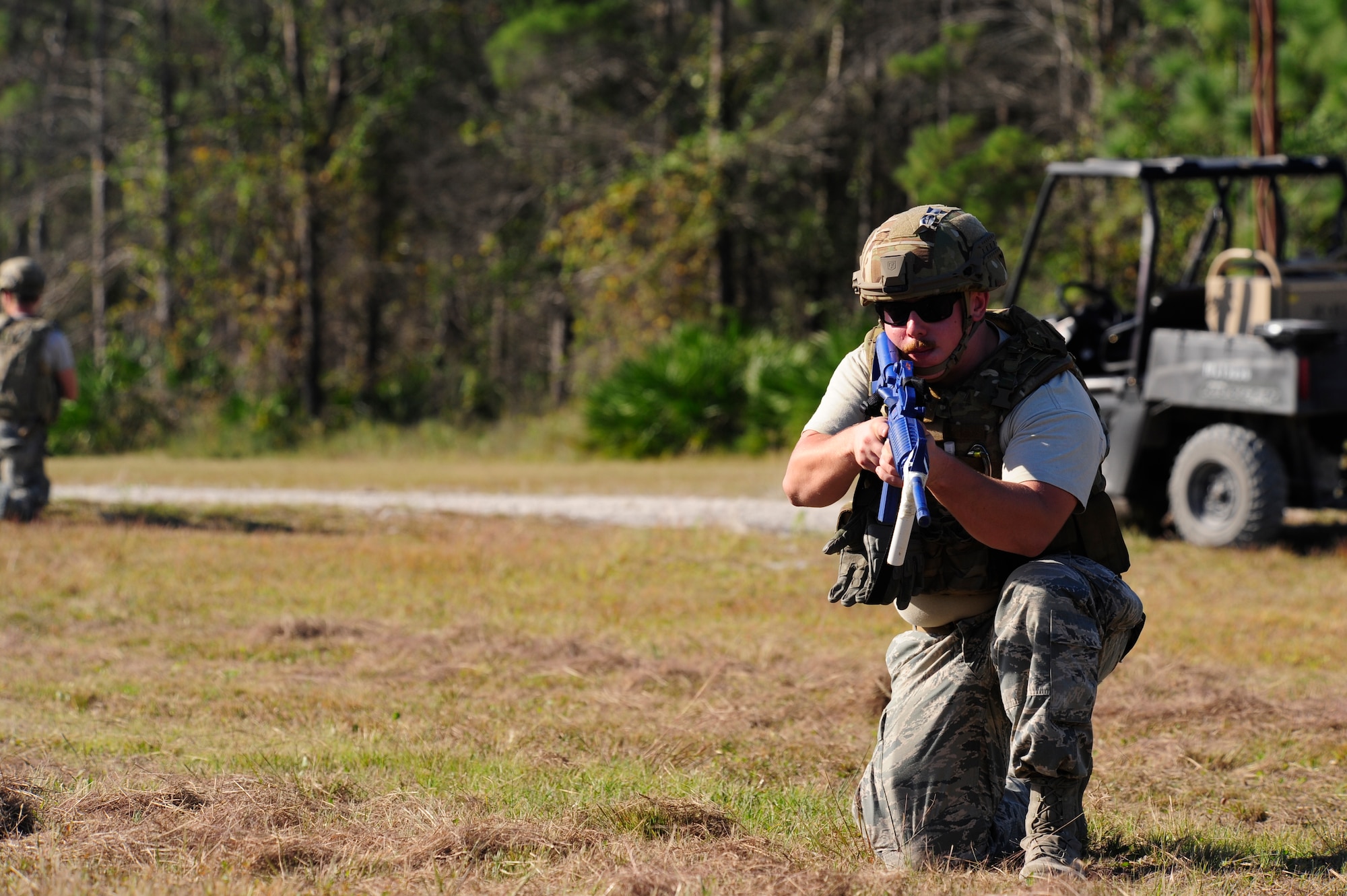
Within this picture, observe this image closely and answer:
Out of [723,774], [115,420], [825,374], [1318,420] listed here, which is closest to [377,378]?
[115,420]

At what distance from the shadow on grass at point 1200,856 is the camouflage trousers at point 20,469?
858cm

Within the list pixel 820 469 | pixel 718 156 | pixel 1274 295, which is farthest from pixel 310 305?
pixel 820 469

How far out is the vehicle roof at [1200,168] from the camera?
30.1ft

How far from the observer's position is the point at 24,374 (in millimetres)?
9836

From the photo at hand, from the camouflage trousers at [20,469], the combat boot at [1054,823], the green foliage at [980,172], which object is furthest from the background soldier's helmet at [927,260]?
the green foliage at [980,172]

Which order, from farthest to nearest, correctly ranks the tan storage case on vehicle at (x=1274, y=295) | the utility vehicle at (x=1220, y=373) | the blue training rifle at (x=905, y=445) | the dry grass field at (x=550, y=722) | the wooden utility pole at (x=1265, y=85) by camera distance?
the wooden utility pole at (x=1265, y=85) → the tan storage case on vehicle at (x=1274, y=295) → the utility vehicle at (x=1220, y=373) → the dry grass field at (x=550, y=722) → the blue training rifle at (x=905, y=445)

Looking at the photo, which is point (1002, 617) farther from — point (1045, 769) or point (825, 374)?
point (825, 374)

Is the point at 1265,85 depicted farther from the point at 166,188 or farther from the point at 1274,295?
the point at 166,188

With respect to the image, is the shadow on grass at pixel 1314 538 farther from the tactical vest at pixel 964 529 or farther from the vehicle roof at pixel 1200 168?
the tactical vest at pixel 964 529

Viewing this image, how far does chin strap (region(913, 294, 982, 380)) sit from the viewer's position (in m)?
3.42

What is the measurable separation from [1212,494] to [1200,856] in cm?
614

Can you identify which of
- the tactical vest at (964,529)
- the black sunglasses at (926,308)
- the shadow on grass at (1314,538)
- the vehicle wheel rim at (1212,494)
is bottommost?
the shadow on grass at (1314,538)

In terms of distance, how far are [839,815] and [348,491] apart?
10.00 m

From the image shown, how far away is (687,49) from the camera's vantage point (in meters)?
25.2
